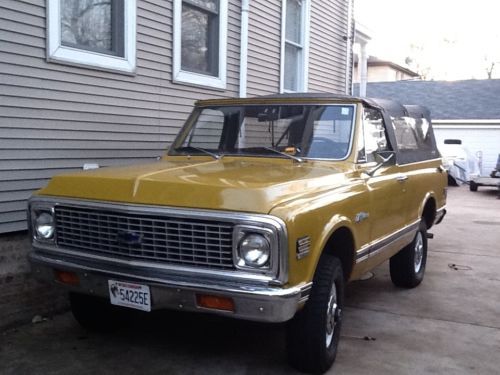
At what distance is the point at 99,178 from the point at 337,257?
1.71 metres

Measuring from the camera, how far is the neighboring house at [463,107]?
77.9 ft

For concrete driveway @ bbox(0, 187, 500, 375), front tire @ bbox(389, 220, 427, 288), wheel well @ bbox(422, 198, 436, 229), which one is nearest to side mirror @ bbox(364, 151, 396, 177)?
concrete driveway @ bbox(0, 187, 500, 375)

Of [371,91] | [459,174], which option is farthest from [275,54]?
[371,91]

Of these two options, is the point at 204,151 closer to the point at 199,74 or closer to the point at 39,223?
the point at 39,223

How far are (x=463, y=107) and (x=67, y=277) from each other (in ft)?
80.5

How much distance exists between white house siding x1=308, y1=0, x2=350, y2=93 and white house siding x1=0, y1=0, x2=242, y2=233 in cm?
427

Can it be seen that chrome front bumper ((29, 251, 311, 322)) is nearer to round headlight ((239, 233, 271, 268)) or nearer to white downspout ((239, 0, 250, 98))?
round headlight ((239, 233, 271, 268))

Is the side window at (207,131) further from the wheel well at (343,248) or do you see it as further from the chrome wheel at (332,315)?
the chrome wheel at (332,315)

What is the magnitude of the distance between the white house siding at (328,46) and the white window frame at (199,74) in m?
3.20

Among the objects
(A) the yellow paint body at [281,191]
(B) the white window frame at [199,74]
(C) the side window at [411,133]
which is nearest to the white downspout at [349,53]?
(B) the white window frame at [199,74]

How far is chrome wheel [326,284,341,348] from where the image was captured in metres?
3.95

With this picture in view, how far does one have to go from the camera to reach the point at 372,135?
16.9ft

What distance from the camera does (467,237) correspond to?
32.7ft

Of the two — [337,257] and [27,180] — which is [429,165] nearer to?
[337,257]
